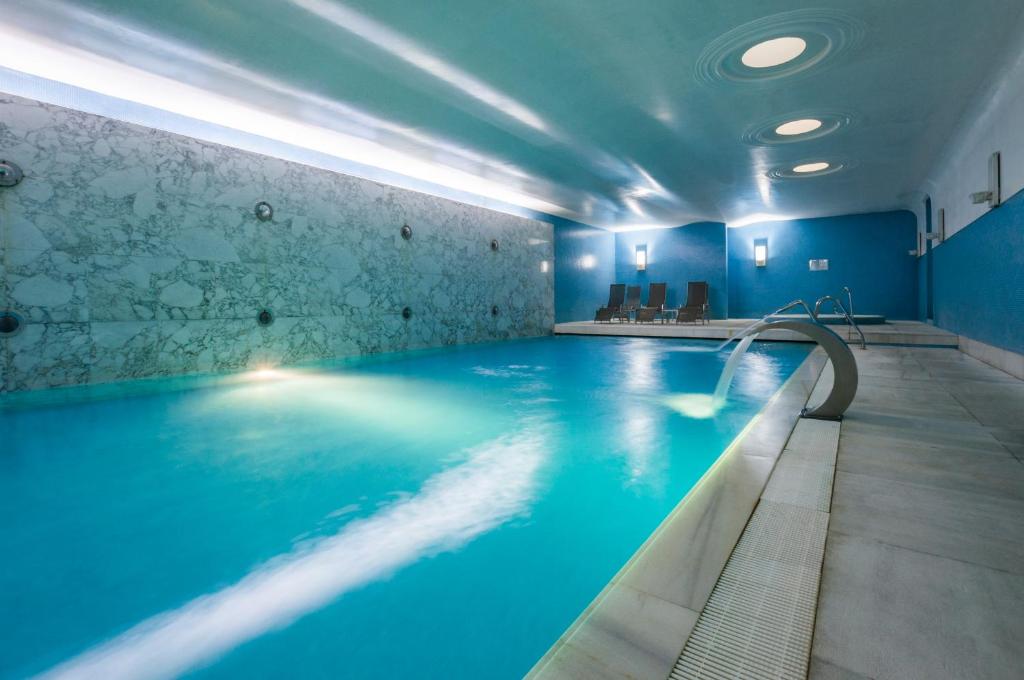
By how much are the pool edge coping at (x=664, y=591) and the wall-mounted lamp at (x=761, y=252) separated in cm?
1388

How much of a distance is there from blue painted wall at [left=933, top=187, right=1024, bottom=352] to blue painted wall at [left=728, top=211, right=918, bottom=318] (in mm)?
5485

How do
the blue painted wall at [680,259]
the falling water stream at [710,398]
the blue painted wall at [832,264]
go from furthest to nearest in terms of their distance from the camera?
the blue painted wall at [680,259] → the blue painted wall at [832,264] → the falling water stream at [710,398]

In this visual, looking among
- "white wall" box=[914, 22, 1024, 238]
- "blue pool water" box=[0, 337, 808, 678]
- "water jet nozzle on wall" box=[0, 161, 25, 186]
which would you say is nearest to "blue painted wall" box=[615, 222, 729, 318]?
"white wall" box=[914, 22, 1024, 238]

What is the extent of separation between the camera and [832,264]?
13.5 m

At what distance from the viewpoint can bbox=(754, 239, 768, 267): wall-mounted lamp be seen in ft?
47.2

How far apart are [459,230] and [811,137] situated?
242 inches

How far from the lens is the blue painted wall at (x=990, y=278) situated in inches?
187

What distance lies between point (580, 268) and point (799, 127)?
803cm

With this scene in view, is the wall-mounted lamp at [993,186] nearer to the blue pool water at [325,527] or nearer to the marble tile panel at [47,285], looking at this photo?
the blue pool water at [325,527]

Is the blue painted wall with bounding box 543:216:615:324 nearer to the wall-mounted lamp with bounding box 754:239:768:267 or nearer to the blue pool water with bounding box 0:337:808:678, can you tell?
the wall-mounted lamp with bounding box 754:239:768:267

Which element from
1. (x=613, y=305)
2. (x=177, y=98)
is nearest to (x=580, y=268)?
(x=613, y=305)

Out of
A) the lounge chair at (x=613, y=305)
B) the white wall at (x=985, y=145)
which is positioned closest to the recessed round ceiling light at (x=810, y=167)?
the white wall at (x=985, y=145)

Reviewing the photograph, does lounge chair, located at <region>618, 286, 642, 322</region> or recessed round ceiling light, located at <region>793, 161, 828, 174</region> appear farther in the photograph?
lounge chair, located at <region>618, 286, 642, 322</region>

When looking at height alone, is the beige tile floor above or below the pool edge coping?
above
